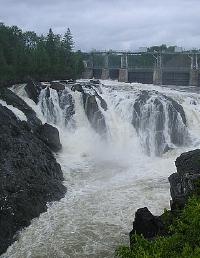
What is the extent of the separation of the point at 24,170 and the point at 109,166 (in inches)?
316

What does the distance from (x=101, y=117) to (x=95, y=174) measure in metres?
9.87

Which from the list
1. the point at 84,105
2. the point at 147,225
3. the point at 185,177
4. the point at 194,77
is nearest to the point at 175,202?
the point at 147,225

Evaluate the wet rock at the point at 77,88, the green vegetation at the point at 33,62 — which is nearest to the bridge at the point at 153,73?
the green vegetation at the point at 33,62

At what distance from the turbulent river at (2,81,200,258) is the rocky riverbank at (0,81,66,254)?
0.61 m

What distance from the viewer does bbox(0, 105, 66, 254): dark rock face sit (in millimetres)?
21625

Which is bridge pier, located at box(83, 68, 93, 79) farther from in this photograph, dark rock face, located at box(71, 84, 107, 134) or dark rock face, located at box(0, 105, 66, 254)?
dark rock face, located at box(0, 105, 66, 254)

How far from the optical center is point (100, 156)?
34938mm

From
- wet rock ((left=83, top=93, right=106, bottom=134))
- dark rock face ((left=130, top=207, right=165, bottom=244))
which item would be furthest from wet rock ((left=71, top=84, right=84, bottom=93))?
dark rock face ((left=130, top=207, right=165, bottom=244))

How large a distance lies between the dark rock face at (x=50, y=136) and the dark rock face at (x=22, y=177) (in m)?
1.23

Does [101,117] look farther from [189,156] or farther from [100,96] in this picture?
[189,156]

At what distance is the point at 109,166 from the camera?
32.4 m

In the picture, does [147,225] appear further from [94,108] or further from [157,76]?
[157,76]

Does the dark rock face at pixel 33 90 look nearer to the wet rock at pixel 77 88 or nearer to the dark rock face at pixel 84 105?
the dark rock face at pixel 84 105

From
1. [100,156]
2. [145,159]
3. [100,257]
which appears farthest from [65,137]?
[100,257]
